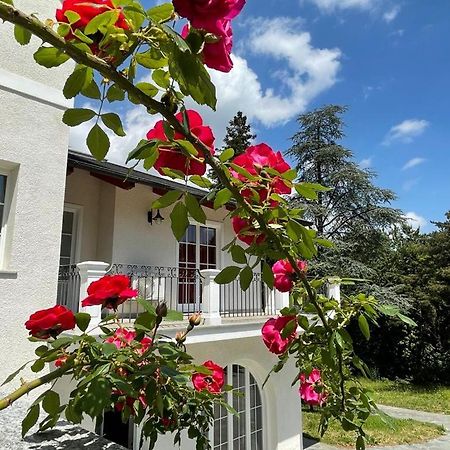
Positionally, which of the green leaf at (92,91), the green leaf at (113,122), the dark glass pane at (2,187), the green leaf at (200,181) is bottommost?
the green leaf at (200,181)

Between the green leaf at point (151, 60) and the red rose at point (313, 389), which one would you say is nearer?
the green leaf at point (151, 60)

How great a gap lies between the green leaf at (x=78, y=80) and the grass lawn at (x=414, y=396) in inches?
652

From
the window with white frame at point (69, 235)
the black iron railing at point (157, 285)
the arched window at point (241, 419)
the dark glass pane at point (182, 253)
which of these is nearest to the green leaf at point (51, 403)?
the black iron railing at point (157, 285)

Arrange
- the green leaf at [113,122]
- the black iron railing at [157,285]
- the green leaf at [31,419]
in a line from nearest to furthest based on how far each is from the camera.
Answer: the green leaf at [113,122]
the green leaf at [31,419]
the black iron railing at [157,285]

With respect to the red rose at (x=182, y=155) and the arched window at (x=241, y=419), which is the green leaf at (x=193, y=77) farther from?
the arched window at (x=241, y=419)

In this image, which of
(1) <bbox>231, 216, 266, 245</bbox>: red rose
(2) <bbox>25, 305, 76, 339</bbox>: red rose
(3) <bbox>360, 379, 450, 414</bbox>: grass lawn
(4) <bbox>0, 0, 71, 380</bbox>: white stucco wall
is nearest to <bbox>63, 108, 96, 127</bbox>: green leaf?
(1) <bbox>231, 216, 266, 245</bbox>: red rose

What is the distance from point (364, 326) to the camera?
1523 mm

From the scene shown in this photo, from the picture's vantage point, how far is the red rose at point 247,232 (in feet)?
3.78

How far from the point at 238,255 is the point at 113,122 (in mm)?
536

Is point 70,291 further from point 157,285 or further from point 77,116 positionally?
point 77,116

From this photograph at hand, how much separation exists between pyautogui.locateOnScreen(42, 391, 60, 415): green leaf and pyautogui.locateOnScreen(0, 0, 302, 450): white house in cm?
148

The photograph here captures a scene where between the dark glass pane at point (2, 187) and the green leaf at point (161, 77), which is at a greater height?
the dark glass pane at point (2, 187)

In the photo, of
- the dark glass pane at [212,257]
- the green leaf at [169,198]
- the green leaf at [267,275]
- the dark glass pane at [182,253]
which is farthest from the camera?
the dark glass pane at [212,257]

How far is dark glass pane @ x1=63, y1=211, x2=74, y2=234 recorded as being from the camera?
920 centimetres
